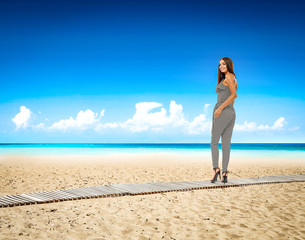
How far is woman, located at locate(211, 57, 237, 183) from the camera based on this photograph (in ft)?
22.2

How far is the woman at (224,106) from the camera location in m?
6.78

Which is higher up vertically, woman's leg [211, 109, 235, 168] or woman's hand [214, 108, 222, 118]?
→ woman's hand [214, 108, 222, 118]

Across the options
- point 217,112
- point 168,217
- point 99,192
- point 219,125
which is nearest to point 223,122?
point 219,125

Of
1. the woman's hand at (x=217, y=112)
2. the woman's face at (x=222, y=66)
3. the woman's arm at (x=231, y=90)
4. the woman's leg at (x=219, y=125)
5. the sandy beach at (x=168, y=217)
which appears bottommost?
the sandy beach at (x=168, y=217)

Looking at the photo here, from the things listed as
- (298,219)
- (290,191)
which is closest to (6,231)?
(298,219)

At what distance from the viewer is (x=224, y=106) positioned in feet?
22.4

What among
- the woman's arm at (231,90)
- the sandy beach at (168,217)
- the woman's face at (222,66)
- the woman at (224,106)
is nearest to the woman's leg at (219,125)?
the woman at (224,106)

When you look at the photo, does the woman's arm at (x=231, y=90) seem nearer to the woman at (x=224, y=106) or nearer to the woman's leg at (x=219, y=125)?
the woman at (x=224, y=106)

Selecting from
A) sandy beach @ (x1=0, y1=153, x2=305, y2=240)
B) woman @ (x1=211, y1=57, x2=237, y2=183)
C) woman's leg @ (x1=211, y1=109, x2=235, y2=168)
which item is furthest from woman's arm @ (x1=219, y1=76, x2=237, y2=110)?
sandy beach @ (x1=0, y1=153, x2=305, y2=240)

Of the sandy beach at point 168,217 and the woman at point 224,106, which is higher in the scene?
the woman at point 224,106

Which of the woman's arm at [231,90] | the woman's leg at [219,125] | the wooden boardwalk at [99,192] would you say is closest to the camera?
the wooden boardwalk at [99,192]

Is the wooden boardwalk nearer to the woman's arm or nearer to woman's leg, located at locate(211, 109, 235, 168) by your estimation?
woman's leg, located at locate(211, 109, 235, 168)

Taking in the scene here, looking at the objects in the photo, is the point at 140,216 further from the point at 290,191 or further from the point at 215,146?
the point at 290,191

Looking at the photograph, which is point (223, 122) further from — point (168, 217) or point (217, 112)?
point (168, 217)
